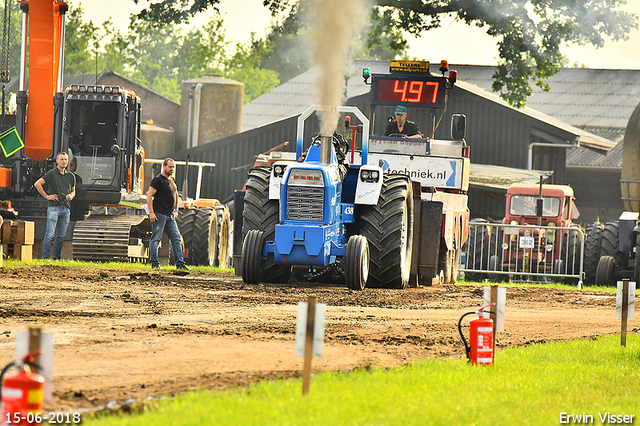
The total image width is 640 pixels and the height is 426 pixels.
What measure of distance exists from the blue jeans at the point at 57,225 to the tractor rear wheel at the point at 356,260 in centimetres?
689

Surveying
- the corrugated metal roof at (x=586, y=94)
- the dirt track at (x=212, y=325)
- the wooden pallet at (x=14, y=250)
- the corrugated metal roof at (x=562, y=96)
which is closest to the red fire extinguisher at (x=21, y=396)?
the dirt track at (x=212, y=325)

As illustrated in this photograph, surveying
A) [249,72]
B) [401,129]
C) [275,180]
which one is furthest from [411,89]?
[249,72]

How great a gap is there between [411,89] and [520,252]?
6090 mm

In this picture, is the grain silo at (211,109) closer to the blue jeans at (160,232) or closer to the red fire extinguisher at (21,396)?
the blue jeans at (160,232)

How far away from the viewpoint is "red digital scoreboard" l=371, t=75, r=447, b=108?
737 inches

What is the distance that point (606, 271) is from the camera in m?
21.4

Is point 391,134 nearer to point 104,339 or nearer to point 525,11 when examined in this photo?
point 104,339

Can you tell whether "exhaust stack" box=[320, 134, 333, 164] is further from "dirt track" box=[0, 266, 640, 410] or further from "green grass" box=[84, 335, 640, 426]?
"green grass" box=[84, 335, 640, 426]

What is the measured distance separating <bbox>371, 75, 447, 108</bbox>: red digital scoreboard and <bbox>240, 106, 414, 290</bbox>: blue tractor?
4.18m

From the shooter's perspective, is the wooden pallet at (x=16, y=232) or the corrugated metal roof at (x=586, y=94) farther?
the corrugated metal roof at (x=586, y=94)

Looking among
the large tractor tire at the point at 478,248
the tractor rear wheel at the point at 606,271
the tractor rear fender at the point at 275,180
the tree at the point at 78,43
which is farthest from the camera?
the tree at the point at 78,43

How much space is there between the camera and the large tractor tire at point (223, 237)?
21859 mm

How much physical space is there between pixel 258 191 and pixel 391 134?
211 inches

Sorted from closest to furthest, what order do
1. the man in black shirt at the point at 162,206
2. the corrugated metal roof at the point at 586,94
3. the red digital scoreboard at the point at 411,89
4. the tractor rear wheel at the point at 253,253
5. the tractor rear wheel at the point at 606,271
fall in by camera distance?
1. the tractor rear wheel at the point at 253,253
2. the man in black shirt at the point at 162,206
3. the red digital scoreboard at the point at 411,89
4. the tractor rear wheel at the point at 606,271
5. the corrugated metal roof at the point at 586,94
